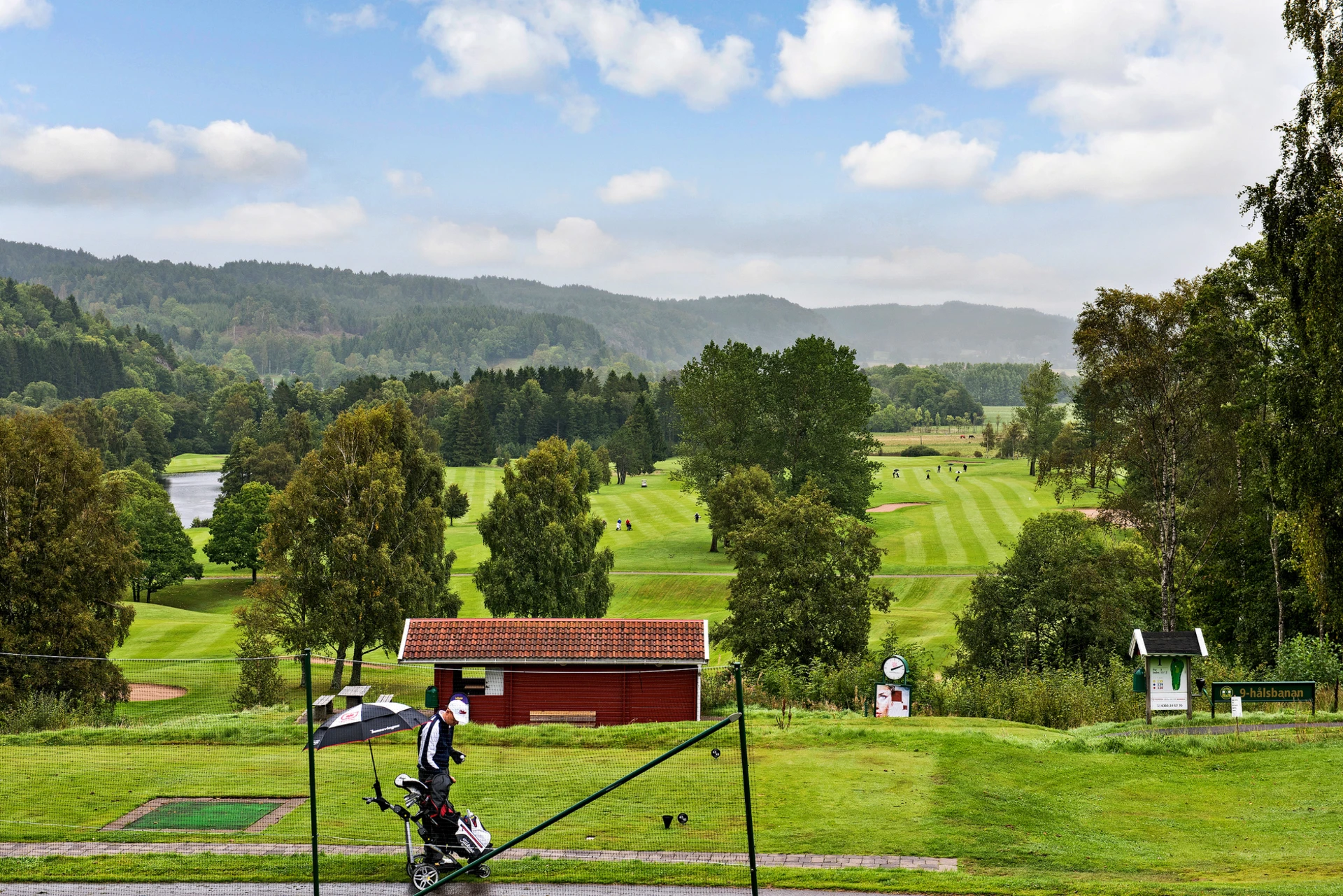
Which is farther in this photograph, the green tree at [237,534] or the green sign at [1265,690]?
the green tree at [237,534]

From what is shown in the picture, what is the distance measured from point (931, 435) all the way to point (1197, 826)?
184631 millimetres

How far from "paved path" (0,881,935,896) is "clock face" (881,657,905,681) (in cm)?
1179

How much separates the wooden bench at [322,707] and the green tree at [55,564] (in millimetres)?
12725

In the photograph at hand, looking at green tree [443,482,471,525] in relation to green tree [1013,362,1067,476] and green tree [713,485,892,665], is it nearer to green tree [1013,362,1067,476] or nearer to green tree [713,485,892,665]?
green tree [1013,362,1067,476]

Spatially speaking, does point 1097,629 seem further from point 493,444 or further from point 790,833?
point 493,444

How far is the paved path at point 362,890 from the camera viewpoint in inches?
446

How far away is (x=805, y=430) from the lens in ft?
226

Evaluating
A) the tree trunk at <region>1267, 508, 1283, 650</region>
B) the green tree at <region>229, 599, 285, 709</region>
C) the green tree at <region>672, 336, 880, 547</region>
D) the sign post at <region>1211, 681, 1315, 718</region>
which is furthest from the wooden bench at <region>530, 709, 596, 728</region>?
the green tree at <region>672, 336, 880, 547</region>

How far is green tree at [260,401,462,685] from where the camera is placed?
114ft

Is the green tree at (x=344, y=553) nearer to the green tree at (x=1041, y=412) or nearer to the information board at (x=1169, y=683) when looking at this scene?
the information board at (x=1169, y=683)

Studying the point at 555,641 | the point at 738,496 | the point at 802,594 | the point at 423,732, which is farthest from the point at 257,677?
the point at 738,496

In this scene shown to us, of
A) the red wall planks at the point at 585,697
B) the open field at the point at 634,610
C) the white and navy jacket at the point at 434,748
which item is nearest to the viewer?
the white and navy jacket at the point at 434,748

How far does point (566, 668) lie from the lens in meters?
23.8

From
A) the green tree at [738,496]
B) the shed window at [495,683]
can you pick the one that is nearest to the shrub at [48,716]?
the shed window at [495,683]
